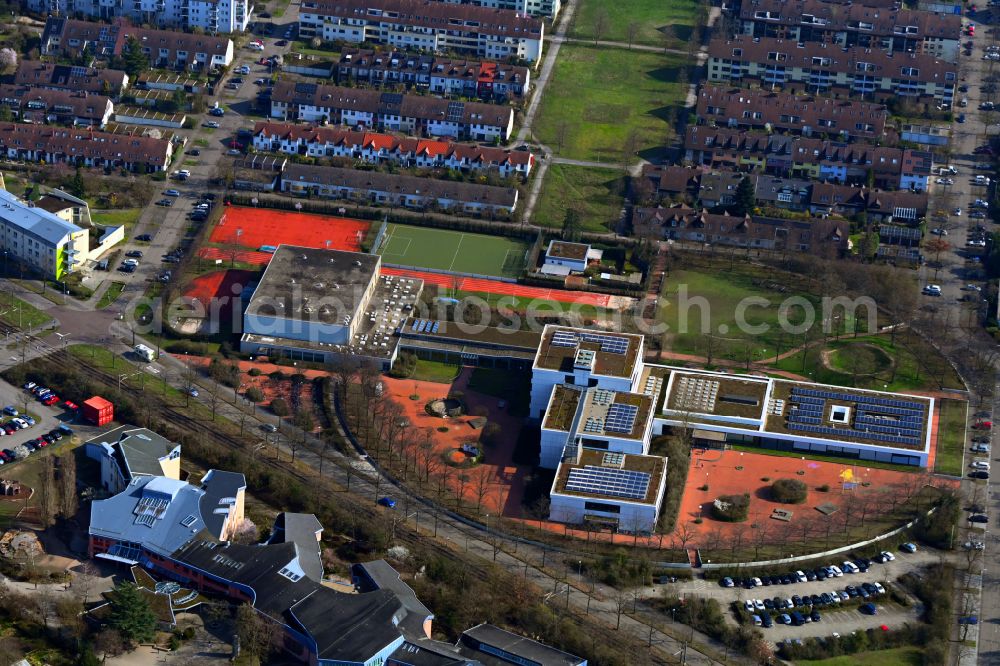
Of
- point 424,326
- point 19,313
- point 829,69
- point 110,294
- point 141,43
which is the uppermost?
point 829,69

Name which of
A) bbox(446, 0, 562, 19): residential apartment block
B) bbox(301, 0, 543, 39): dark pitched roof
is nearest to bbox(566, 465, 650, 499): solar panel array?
bbox(301, 0, 543, 39): dark pitched roof

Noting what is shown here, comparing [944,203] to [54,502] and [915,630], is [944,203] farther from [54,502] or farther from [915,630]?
[54,502]

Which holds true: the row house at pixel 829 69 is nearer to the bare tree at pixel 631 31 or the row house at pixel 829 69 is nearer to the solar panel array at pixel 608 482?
the bare tree at pixel 631 31

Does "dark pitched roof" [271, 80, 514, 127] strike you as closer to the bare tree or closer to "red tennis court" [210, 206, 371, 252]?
"red tennis court" [210, 206, 371, 252]

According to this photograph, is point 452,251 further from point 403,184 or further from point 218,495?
point 218,495

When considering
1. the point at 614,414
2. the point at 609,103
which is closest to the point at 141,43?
the point at 609,103

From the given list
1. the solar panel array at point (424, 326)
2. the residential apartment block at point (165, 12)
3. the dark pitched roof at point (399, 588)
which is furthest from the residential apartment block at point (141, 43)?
the dark pitched roof at point (399, 588)

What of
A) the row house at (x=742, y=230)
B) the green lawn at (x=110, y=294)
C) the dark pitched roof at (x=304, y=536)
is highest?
the row house at (x=742, y=230)
